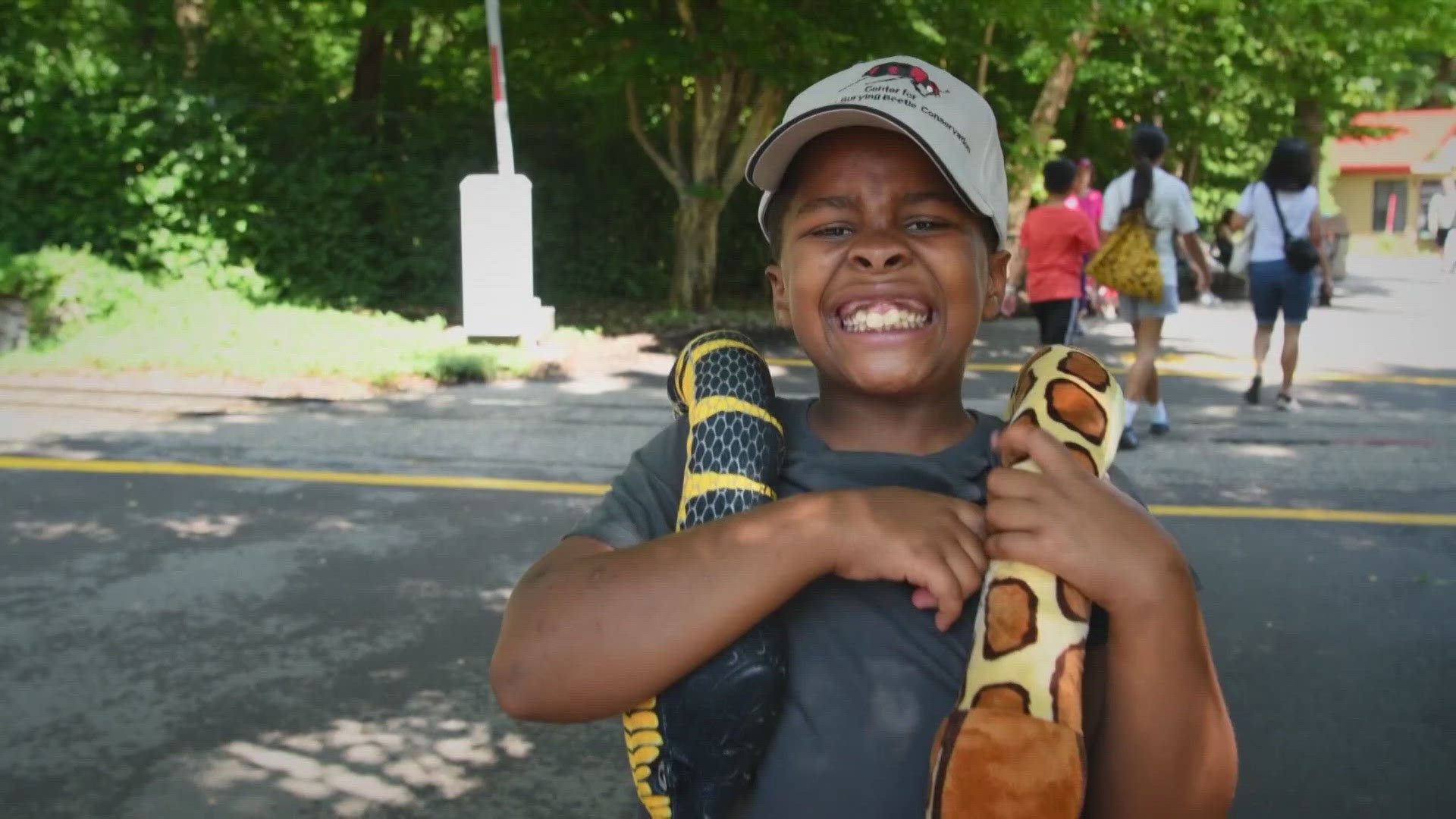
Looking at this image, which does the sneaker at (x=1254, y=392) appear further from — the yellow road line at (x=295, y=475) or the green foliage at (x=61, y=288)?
the green foliage at (x=61, y=288)

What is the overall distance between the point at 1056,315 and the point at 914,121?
7.46 m

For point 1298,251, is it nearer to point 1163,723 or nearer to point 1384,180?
point 1163,723

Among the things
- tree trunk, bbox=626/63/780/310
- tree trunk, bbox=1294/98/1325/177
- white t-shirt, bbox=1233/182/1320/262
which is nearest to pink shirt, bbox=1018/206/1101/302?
white t-shirt, bbox=1233/182/1320/262

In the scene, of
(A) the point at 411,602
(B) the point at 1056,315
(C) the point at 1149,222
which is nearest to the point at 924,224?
(A) the point at 411,602

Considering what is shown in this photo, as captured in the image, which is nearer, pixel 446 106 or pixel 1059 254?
pixel 1059 254

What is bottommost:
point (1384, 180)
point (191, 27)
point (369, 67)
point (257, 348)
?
point (257, 348)

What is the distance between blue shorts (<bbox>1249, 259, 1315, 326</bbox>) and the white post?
6082 millimetres

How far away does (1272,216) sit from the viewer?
30.6 feet

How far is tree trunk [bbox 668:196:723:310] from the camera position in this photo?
15.8 m

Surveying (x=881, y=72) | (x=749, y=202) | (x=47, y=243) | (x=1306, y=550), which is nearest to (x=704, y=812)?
(x=881, y=72)

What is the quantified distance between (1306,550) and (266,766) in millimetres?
4554

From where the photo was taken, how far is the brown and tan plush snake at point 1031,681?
1495 millimetres

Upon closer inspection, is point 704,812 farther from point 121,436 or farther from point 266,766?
point 121,436

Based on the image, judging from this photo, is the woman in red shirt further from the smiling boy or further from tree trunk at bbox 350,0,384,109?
tree trunk at bbox 350,0,384,109
